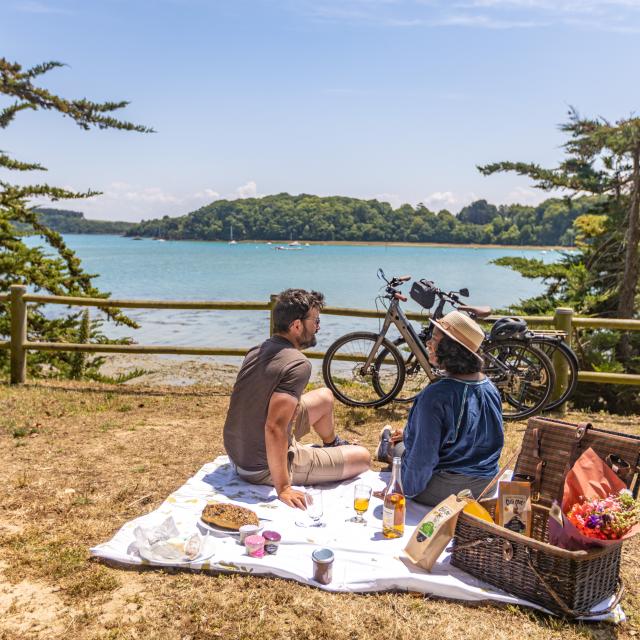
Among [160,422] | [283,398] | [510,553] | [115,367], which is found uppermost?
[283,398]

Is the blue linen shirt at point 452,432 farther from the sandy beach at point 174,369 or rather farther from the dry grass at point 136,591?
the sandy beach at point 174,369

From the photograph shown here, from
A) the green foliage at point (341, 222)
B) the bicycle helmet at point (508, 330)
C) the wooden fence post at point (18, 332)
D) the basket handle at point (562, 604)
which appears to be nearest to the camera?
the basket handle at point (562, 604)

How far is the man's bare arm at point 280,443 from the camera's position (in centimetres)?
→ 360

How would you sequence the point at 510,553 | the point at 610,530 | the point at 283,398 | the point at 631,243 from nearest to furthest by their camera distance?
the point at 610,530
the point at 510,553
the point at 283,398
the point at 631,243

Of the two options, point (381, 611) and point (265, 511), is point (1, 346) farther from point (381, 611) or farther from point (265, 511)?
point (381, 611)

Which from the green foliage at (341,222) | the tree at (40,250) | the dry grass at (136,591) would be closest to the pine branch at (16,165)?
the tree at (40,250)

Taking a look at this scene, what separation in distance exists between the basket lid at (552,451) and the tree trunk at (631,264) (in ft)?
21.2

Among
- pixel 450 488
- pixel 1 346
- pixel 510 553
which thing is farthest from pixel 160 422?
pixel 510 553

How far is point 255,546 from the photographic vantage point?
128 inches

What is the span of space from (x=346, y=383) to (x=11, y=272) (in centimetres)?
583

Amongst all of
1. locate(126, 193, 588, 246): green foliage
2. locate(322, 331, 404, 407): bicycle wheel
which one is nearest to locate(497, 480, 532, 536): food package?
locate(322, 331, 404, 407): bicycle wheel

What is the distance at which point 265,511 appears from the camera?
3.72m

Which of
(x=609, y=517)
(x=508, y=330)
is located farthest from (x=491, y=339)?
(x=609, y=517)

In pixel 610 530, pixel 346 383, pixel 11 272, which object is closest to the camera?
pixel 610 530
